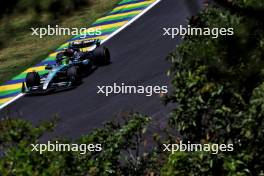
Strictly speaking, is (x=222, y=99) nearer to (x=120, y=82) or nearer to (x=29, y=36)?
(x=120, y=82)

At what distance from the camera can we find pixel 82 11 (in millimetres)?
24578

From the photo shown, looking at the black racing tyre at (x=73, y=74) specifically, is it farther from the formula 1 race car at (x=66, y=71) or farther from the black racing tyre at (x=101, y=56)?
the black racing tyre at (x=101, y=56)

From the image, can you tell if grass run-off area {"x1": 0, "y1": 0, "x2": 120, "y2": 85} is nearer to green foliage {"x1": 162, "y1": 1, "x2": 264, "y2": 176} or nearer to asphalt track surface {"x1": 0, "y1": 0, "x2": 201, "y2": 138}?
asphalt track surface {"x1": 0, "y1": 0, "x2": 201, "y2": 138}

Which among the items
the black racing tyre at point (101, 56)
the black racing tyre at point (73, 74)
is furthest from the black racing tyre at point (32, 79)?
the black racing tyre at point (101, 56)

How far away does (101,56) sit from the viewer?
60.2 feet

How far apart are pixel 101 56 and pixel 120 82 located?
1366mm

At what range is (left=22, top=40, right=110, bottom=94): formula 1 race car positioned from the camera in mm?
17239

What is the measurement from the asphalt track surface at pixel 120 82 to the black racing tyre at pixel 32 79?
1.22ft

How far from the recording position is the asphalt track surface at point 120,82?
15352 millimetres

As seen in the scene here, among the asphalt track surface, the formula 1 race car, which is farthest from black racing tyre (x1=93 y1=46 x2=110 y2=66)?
the asphalt track surface

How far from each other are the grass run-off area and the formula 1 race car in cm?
244

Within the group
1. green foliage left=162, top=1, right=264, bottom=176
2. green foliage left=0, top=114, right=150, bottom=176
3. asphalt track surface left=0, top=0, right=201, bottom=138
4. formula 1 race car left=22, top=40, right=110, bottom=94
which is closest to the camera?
green foliage left=162, top=1, right=264, bottom=176

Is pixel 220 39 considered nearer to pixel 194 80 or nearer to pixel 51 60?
pixel 194 80

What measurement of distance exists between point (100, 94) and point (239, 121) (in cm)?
868
